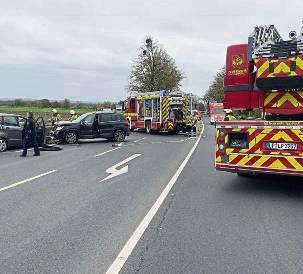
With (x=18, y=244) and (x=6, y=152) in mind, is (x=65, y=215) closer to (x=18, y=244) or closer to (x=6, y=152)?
(x=18, y=244)

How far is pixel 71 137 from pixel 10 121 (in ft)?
13.1

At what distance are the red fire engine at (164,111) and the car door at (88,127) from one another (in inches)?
260

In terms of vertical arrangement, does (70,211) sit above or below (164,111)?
below

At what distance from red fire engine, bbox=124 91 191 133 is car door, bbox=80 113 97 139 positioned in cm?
659

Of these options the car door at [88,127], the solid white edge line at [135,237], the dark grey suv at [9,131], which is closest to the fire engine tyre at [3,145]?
the dark grey suv at [9,131]

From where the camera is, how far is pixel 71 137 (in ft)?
67.4

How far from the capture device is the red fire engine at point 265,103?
7.43 metres

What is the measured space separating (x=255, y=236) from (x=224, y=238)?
0.43 meters

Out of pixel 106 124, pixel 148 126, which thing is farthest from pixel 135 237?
pixel 148 126

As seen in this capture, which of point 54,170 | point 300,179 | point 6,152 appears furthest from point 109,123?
point 300,179

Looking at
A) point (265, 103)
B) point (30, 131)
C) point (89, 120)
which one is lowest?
point (30, 131)

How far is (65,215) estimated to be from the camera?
6.33m

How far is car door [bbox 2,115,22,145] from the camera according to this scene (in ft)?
55.3

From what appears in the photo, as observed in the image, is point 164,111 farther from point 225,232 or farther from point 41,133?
point 225,232
